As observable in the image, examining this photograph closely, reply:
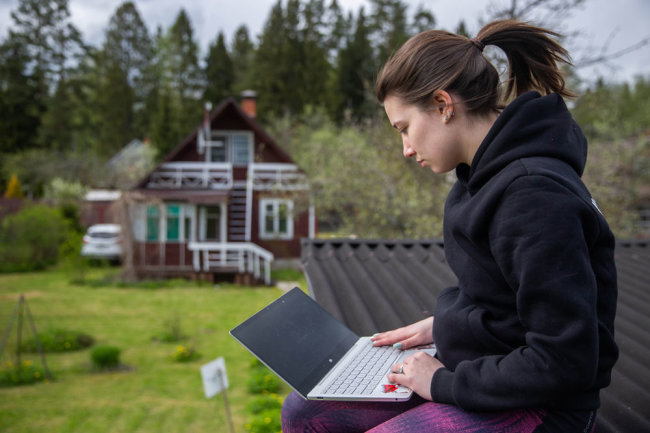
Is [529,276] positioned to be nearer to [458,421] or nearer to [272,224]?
[458,421]

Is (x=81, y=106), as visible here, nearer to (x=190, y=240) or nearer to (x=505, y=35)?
(x=190, y=240)

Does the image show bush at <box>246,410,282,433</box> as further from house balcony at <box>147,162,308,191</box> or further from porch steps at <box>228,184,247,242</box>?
porch steps at <box>228,184,247,242</box>

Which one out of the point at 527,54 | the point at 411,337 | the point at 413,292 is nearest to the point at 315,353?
the point at 411,337

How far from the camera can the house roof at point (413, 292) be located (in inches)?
66.2

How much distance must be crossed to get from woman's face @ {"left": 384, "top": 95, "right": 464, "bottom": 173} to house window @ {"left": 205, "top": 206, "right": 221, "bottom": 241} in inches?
668

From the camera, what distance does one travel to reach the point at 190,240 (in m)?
17.1

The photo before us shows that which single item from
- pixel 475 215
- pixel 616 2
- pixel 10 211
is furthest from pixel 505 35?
pixel 10 211

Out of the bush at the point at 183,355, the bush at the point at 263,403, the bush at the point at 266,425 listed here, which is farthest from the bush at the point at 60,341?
the bush at the point at 266,425

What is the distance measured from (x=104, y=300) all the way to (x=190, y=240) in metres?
5.47

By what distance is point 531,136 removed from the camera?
1184 millimetres

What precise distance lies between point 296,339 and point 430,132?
0.70m

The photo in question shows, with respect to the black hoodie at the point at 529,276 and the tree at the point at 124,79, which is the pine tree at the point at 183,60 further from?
the black hoodie at the point at 529,276

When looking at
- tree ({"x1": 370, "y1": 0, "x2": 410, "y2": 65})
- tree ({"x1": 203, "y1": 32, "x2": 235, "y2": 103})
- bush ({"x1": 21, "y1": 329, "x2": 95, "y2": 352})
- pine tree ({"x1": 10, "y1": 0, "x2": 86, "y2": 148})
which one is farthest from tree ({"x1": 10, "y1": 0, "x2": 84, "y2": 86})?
bush ({"x1": 21, "y1": 329, "x2": 95, "y2": 352})

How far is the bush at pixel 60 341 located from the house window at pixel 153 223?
8.52 m
